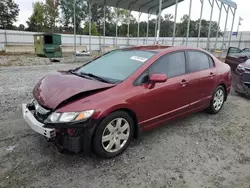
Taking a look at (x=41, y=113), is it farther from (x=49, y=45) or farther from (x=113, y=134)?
(x=49, y=45)

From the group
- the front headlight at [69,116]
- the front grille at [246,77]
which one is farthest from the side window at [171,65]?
the front grille at [246,77]

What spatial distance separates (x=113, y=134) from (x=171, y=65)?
1.59 metres

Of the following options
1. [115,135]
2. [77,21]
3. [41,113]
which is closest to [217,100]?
→ [115,135]

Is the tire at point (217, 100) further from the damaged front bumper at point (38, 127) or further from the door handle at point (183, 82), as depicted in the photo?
the damaged front bumper at point (38, 127)

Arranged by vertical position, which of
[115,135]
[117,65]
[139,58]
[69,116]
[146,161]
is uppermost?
[139,58]

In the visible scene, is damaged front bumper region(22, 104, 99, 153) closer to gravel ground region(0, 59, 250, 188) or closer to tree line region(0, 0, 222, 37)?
gravel ground region(0, 59, 250, 188)

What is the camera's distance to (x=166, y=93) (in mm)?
3324

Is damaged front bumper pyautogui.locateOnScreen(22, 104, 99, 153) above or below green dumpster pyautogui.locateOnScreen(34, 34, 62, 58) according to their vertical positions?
below

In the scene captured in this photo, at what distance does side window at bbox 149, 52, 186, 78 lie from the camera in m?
3.29

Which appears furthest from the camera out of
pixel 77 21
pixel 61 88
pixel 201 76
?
pixel 77 21

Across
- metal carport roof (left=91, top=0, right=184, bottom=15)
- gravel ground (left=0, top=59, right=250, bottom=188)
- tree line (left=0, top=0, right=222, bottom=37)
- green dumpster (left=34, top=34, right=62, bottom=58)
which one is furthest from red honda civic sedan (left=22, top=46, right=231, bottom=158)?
tree line (left=0, top=0, right=222, bottom=37)

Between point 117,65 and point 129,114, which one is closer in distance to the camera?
point 129,114

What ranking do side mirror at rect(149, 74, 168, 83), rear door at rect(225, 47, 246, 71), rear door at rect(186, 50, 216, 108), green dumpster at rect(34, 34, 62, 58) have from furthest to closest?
green dumpster at rect(34, 34, 62, 58), rear door at rect(225, 47, 246, 71), rear door at rect(186, 50, 216, 108), side mirror at rect(149, 74, 168, 83)

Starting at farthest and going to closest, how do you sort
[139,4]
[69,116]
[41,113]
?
[139,4], [41,113], [69,116]
